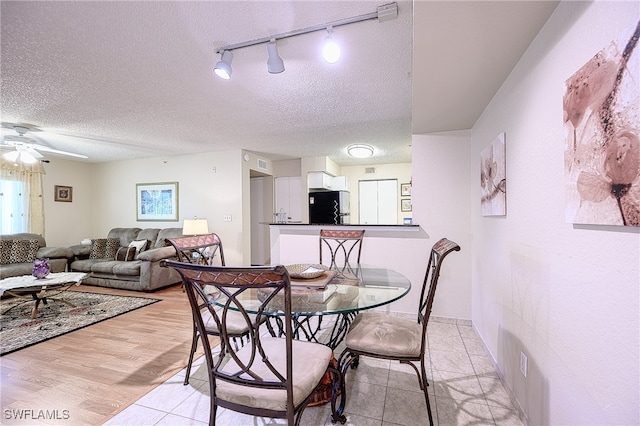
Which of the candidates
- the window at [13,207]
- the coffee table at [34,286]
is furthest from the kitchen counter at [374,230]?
the window at [13,207]

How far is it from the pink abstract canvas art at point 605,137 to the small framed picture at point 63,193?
26.5 feet

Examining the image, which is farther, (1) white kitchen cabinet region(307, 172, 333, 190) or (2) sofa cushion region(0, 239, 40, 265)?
(1) white kitchen cabinet region(307, 172, 333, 190)

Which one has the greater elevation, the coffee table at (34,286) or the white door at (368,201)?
the white door at (368,201)

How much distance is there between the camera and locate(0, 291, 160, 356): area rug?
8.45 ft

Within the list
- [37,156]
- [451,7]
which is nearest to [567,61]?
[451,7]

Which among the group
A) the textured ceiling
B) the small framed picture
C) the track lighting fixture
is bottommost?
the small framed picture

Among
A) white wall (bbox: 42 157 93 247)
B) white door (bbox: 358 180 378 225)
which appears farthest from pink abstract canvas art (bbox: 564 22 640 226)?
white wall (bbox: 42 157 93 247)

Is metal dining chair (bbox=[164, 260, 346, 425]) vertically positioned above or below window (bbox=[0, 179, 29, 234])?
Answer: below

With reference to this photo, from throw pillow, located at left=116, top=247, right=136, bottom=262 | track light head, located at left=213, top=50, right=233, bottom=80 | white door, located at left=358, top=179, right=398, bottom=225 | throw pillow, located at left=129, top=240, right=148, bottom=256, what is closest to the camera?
track light head, located at left=213, top=50, right=233, bottom=80

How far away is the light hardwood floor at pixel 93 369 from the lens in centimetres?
163

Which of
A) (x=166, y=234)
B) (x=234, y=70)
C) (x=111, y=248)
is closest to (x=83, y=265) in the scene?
(x=111, y=248)

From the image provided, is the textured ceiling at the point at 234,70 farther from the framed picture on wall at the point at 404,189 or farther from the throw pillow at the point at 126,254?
the framed picture on wall at the point at 404,189

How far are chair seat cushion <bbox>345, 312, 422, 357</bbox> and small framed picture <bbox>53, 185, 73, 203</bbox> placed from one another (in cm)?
717

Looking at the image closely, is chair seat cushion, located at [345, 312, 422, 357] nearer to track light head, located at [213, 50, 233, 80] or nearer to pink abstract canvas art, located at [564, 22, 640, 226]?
pink abstract canvas art, located at [564, 22, 640, 226]
